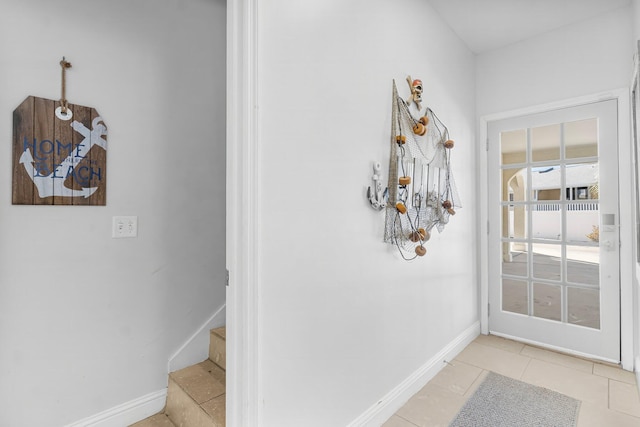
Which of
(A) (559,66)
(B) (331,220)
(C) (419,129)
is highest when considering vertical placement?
(A) (559,66)

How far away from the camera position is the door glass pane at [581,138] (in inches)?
99.0

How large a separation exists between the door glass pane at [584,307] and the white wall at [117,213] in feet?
8.86

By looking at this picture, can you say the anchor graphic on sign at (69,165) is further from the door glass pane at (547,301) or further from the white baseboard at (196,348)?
the door glass pane at (547,301)

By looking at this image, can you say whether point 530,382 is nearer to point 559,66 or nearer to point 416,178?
point 416,178

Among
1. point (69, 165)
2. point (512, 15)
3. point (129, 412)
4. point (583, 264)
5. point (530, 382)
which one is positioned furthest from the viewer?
point (583, 264)

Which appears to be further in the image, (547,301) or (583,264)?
(547,301)

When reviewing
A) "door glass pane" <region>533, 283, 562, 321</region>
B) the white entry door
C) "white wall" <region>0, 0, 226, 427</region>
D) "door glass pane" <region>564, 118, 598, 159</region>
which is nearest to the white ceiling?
the white entry door

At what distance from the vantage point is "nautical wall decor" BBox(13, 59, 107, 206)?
1458 mm

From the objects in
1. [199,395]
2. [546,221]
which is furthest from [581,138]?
[199,395]

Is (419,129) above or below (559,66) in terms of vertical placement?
below

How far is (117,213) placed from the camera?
173 centimetres

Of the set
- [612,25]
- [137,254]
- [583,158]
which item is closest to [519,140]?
[583,158]

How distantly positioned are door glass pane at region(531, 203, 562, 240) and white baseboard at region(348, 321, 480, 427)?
3.40 feet

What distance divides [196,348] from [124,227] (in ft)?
2.79
